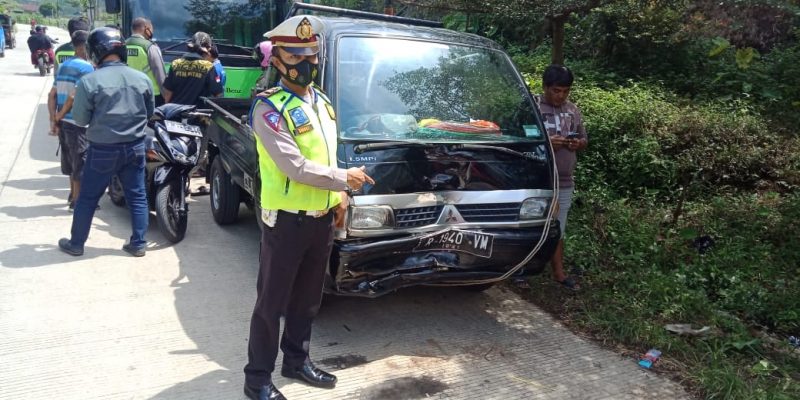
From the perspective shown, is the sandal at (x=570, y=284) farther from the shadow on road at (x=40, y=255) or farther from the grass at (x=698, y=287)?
the shadow on road at (x=40, y=255)

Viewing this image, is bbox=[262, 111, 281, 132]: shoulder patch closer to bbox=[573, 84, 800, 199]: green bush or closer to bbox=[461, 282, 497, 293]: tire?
bbox=[461, 282, 497, 293]: tire

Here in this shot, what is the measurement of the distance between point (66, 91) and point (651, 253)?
5458 millimetres

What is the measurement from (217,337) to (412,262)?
4.35 ft

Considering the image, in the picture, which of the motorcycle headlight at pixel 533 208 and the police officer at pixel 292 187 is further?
the motorcycle headlight at pixel 533 208

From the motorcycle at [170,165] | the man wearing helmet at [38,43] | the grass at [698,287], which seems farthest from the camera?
the man wearing helmet at [38,43]

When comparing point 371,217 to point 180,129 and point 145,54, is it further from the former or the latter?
point 145,54

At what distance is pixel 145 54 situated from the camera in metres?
6.97

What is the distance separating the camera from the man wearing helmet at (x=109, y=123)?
4.59 metres

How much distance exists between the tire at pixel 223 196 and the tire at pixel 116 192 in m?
0.99

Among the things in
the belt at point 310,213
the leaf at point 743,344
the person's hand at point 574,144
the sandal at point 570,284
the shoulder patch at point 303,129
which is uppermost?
the shoulder patch at point 303,129

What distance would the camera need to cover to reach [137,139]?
4848mm

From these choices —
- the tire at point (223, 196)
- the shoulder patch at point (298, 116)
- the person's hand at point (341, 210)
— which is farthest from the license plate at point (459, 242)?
the tire at point (223, 196)

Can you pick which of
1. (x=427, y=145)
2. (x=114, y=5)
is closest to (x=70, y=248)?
(x=427, y=145)

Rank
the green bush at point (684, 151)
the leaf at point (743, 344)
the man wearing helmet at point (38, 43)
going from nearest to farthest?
the leaf at point (743, 344) → the green bush at point (684, 151) → the man wearing helmet at point (38, 43)
